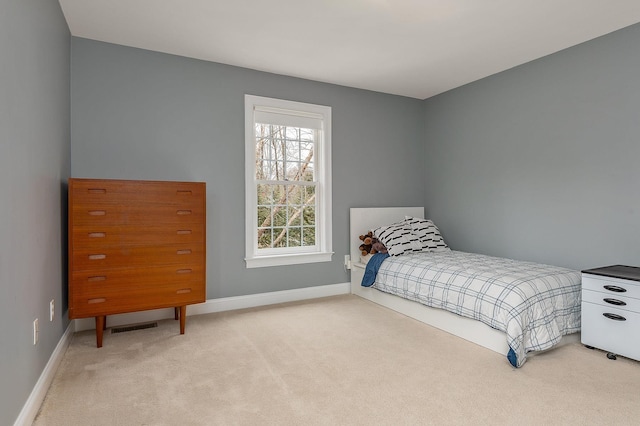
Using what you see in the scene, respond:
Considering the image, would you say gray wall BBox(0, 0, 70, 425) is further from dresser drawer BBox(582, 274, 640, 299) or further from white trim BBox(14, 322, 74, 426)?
dresser drawer BBox(582, 274, 640, 299)

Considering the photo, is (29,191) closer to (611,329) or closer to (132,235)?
(132,235)

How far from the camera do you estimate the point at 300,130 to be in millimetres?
4141

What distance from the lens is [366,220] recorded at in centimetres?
444

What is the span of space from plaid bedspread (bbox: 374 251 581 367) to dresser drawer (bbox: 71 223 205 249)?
1951mm

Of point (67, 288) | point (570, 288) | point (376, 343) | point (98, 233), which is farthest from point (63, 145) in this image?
point (570, 288)

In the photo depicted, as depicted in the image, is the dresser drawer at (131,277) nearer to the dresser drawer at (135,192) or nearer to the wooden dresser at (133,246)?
the wooden dresser at (133,246)

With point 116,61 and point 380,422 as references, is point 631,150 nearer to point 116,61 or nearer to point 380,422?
point 380,422

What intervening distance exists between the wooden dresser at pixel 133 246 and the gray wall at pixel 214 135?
0.56 metres

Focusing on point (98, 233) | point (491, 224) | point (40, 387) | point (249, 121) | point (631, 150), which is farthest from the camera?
point (491, 224)

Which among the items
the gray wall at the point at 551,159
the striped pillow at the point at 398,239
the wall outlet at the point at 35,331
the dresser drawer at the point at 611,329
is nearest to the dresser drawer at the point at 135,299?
the wall outlet at the point at 35,331

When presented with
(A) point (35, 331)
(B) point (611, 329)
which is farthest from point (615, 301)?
(A) point (35, 331)

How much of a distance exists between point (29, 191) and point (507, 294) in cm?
297

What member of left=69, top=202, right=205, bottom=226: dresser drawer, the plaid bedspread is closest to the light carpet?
the plaid bedspread

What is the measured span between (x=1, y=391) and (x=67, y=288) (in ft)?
5.01
